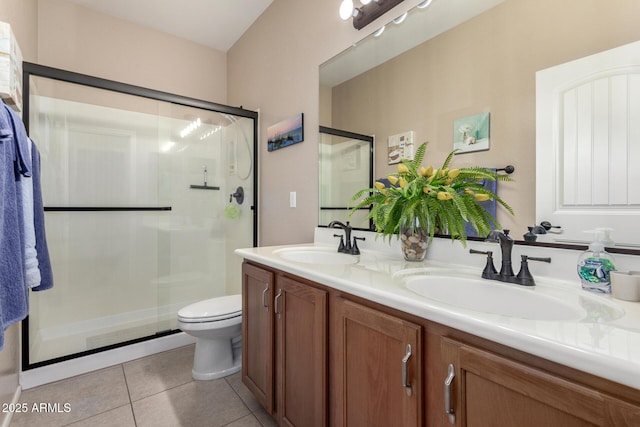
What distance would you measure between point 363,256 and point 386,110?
756 millimetres

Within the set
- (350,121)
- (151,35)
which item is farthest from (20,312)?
(151,35)

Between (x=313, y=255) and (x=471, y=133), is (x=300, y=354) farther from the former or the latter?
(x=471, y=133)

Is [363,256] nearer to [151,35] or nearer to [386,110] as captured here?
[386,110]

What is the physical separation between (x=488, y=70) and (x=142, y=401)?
2314 mm

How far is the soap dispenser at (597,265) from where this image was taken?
31.2 inches

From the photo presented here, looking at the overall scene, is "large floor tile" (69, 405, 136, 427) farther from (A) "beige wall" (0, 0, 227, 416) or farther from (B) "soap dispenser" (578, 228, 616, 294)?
(B) "soap dispenser" (578, 228, 616, 294)

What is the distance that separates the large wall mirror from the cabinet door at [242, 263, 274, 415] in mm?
824

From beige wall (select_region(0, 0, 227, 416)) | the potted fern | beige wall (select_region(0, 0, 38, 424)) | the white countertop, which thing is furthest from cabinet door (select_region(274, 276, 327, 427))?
beige wall (select_region(0, 0, 227, 416))

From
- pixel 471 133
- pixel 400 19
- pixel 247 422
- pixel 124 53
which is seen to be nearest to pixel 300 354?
pixel 247 422

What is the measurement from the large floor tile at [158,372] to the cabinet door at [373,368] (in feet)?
4.22

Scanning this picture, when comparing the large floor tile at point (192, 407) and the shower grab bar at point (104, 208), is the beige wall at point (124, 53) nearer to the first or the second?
the shower grab bar at point (104, 208)

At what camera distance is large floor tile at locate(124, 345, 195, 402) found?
1.78 metres

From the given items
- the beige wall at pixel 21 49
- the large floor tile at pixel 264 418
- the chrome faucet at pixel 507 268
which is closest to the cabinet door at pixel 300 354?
the large floor tile at pixel 264 418

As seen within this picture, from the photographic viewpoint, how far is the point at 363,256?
1.50 metres
